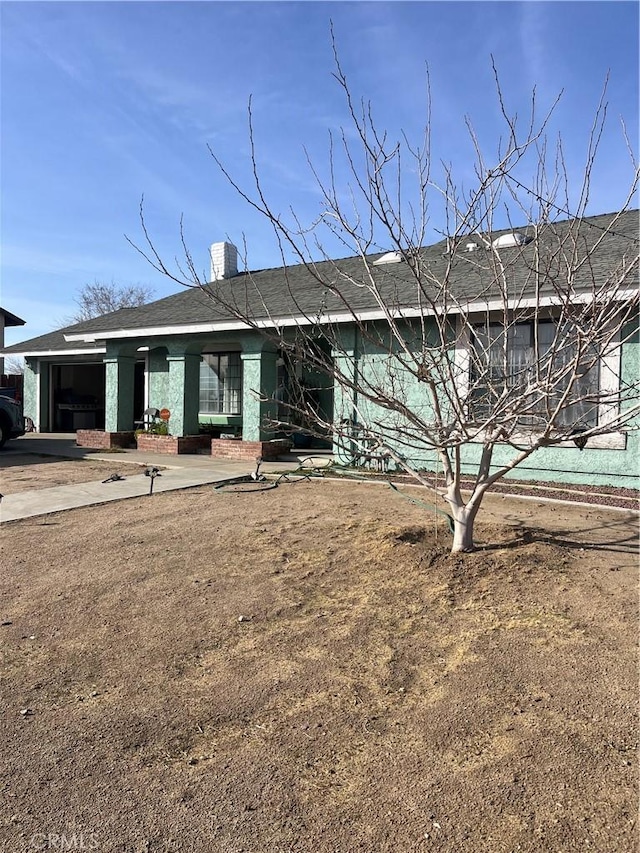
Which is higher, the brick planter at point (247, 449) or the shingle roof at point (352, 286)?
the shingle roof at point (352, 286)

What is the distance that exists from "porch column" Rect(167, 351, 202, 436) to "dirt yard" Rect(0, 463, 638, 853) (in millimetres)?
8360

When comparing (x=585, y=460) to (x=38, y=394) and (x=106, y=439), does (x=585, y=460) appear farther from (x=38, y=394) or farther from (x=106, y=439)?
(x=38, y=394)

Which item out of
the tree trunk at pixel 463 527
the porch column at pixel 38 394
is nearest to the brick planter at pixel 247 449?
the tree trunk at pixel 463 527

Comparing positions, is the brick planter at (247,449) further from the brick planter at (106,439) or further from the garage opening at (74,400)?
the garage opening at (74,400)

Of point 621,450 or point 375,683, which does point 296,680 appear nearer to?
point 375,683

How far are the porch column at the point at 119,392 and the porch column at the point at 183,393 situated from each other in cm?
185

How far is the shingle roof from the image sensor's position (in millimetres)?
7645

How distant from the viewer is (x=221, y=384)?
15742mm

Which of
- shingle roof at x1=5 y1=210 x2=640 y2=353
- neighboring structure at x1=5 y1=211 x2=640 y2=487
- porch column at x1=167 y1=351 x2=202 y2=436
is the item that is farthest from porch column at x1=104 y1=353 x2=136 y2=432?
porch column at x1=167 y1=351 x2=202 y2=436

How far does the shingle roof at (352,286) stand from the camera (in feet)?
25.1

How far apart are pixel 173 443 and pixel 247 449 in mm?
2079

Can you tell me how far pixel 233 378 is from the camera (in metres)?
15.5

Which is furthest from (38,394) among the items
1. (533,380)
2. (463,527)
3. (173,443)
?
(533,380)

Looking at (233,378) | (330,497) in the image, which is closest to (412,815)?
(330,497)
